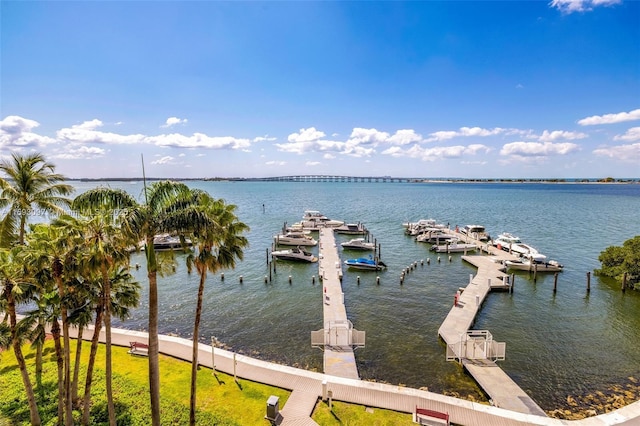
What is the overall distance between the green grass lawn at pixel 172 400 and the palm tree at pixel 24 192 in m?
7.88

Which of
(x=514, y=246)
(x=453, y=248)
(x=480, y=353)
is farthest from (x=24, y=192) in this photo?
(x=514, y=246)

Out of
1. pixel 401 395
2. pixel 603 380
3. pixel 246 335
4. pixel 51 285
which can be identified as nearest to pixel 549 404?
pixel 603 380

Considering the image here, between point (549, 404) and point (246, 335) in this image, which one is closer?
point (549, 404)

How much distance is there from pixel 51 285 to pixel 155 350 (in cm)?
512

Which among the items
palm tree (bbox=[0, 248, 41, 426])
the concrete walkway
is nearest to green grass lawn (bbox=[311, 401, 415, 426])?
the concrete walkway

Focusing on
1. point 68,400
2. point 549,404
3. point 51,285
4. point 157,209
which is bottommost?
point 549,404

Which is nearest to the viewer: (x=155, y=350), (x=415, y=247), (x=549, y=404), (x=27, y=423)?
(x=155, y=350)

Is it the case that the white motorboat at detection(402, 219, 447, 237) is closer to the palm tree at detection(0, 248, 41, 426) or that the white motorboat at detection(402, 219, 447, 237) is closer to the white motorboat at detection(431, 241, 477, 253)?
the white motorboat at detection(431, 241, 477, 253)

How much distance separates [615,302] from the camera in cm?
3350

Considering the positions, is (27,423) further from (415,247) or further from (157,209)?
(415,247)

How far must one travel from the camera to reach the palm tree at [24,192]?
15.7 metres

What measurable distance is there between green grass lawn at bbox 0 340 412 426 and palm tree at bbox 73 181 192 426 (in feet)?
18.9

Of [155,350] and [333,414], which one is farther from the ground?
[155,350]

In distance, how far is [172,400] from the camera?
54.5 feet
